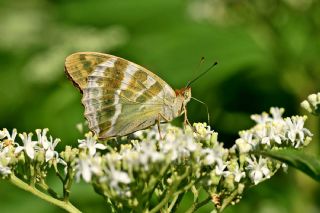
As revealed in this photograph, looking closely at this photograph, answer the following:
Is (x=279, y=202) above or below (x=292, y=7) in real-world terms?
below

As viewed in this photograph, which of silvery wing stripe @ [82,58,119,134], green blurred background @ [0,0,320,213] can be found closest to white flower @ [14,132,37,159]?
silvery wing stripe @ [82,58,119,134]

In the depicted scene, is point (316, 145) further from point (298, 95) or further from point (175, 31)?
point (175, 31)

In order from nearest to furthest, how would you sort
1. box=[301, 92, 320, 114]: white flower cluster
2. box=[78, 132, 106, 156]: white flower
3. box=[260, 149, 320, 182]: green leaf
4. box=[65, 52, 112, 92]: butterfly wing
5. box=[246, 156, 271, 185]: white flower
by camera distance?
box=[260, 149, 320, 182]: green leaf
box=[246, 156, 271, 185]: white flower
box=[78, 132, 106, 156]: white flower
box=[301, 92, 320, 114]: white flower cluster
box=[65, 52, 112, 92]: butterfly wing

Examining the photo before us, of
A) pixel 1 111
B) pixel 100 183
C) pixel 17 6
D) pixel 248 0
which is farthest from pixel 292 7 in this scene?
pixel 17 6

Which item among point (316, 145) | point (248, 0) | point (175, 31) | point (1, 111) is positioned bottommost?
point (1, 111)

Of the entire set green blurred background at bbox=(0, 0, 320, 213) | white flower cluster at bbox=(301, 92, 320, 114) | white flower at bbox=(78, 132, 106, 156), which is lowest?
green blurred background at bbox=(0, 0, 320, 213)

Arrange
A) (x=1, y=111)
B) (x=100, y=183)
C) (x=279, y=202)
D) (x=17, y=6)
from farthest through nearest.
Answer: (x=17, y=6) < (x=1, y=111) < (x=279, y=202) < (x=100, y=183)

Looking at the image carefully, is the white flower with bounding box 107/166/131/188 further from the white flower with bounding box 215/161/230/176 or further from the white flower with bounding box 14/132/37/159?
the white flower with bounding box 14/132/37/159

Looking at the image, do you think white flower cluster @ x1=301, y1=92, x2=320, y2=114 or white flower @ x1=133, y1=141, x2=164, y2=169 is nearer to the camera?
white flower @ x1=133, y1=141, x2=164, y2=169

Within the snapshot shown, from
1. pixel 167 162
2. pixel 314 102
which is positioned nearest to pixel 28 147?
pixel 167 162
